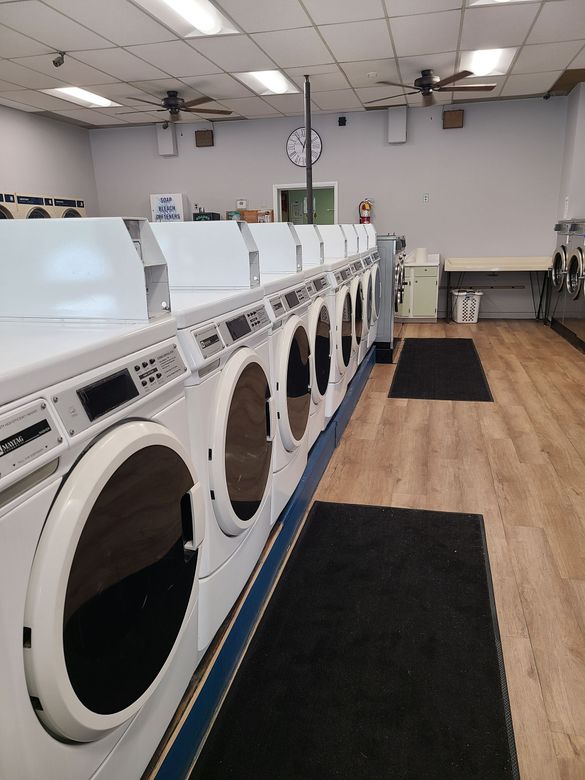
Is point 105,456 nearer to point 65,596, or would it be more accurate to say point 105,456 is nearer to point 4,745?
point 65,596

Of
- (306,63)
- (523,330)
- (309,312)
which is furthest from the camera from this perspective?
(523,330)

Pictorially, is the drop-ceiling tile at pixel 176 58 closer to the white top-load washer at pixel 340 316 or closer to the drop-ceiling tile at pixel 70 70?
the drop-ceiling tile at pixel 70 70

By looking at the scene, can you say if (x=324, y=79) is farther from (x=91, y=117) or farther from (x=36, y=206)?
(x=36, y=206)

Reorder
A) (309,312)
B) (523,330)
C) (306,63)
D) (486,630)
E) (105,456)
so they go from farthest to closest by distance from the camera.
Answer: (523,330) < (306,63) < (309,312) < (486,630) < (105,456)

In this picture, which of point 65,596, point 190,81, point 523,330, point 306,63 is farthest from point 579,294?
point 65,596

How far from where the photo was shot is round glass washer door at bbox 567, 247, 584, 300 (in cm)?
531

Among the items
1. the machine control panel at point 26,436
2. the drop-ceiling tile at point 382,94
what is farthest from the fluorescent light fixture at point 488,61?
the machine control panel at point 26,436

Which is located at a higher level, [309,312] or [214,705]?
[309,312]

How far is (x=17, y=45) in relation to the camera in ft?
15.5

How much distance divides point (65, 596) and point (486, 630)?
1.41 meters

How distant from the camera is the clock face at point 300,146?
7883mm

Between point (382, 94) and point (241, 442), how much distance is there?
254 inches

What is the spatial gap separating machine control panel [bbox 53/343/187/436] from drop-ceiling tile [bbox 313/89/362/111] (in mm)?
6341

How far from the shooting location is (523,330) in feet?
22.1
